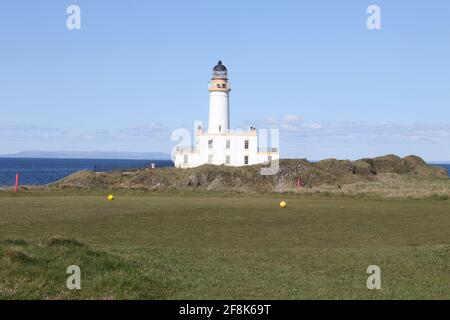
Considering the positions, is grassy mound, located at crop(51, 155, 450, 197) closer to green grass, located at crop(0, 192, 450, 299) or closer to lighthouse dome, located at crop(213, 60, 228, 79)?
lighthouse dome, located at crop(213, 60, 228, 79)

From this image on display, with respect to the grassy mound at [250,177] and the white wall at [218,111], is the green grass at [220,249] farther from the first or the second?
the white wall at [218,111]

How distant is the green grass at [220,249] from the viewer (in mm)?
10781

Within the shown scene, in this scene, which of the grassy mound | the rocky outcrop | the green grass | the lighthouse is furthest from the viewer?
the lighthouse

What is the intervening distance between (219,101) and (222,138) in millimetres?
4092

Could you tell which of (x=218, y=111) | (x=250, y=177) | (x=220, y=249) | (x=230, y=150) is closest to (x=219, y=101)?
(x=218, y=111)

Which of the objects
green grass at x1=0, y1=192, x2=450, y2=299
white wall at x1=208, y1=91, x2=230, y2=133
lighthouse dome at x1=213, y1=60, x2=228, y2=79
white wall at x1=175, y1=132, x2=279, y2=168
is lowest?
green grass at x1=0, y1=192, x2=450, y2=299

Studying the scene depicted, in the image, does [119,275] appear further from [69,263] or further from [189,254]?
[189,254]

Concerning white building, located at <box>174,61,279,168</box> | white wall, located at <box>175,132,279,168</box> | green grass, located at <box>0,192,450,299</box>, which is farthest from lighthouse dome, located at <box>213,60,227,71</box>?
green grass, located at <box>0,192,450,299</box>

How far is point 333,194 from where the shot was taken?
32562 millimetres

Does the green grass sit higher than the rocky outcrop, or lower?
lower

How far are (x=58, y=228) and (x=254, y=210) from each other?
8.63m

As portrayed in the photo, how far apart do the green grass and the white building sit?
144 ft

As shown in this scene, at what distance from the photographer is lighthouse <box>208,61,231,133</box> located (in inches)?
2773

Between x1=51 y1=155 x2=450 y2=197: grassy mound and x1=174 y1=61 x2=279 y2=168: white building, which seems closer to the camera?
x1=51 y1=155 x2=450 y2=197: grassy mound
